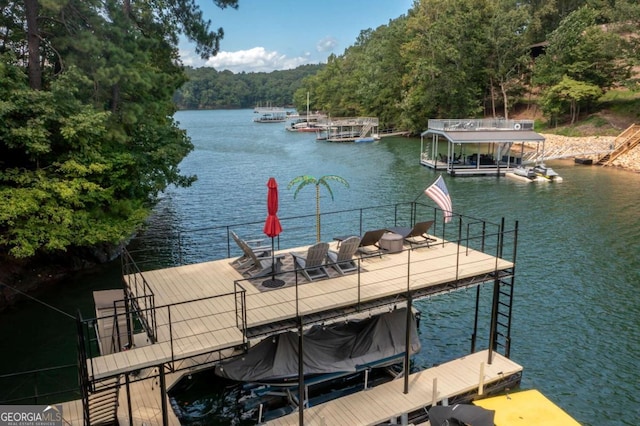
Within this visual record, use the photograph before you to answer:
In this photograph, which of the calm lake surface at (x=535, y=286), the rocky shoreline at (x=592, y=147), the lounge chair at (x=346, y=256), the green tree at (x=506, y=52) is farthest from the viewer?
the green tree at (x=506, y=52)

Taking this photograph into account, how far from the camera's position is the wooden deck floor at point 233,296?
897 centimetres

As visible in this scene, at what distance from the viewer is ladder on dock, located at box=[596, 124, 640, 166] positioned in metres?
50.5

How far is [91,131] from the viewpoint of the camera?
56.1 feet

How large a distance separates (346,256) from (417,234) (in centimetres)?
347

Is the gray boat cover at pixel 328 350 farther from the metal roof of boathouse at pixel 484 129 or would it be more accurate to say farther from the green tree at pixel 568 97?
the green tree at pixel 568 97

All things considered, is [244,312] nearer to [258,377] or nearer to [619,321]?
[258,377]

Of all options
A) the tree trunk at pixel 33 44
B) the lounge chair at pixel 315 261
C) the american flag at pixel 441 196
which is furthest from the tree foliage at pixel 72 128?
the american flag at pixel 441 196

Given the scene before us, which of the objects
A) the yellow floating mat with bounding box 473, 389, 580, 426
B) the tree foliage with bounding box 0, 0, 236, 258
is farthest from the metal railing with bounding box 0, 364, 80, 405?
the yellow floating mat with bounding box 473, 389, 580, 426

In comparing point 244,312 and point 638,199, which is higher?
point 244,312

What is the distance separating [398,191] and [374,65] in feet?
194

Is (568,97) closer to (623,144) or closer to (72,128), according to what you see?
(623,144)

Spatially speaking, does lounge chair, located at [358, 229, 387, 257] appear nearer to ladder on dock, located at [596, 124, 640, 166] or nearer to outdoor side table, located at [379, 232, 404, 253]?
outdoor side table, located at [379, 232, 404, 253]

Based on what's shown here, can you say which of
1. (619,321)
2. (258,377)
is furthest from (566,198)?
(258,377)

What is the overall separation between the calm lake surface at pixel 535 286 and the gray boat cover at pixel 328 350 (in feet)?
5.74
